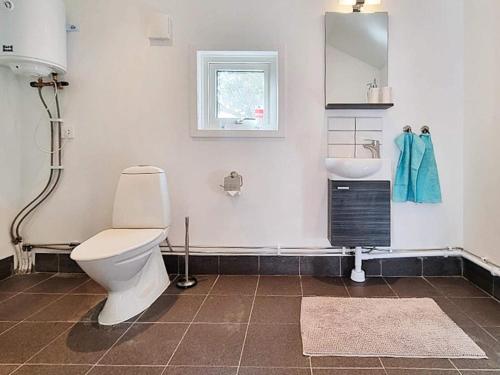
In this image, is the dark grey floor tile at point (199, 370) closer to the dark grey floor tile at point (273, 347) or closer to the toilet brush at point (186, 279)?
the dark grey floor tile at point (273, 347)

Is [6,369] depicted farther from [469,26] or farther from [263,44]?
[469,26]

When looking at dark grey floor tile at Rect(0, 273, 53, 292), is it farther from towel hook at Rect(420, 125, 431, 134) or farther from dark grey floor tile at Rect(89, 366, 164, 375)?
towel hook at Rect(420, 125, 431, 134)

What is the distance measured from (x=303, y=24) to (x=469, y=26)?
1.17 m

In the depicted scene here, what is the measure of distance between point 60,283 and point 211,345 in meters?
1.44

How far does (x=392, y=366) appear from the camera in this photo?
4.48 feet

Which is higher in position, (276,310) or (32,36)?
(32,36)

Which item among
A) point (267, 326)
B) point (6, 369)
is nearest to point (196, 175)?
point (267, 326)

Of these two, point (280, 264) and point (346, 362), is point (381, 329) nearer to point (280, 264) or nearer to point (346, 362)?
point (346, 362)

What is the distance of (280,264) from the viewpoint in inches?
97.0

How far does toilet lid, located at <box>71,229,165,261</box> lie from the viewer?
1.62 meters

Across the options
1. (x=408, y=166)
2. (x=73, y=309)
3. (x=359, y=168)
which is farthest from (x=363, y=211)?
(x=73, y=309)

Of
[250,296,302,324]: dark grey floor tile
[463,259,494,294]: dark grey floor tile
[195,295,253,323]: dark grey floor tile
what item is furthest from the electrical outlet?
[463,259,494,294]: dark grey floor tile

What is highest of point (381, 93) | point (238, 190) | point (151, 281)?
point (381, 93)

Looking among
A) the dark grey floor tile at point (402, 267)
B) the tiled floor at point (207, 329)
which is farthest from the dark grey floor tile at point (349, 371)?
the dark grey floor tile at point (402, 267)
